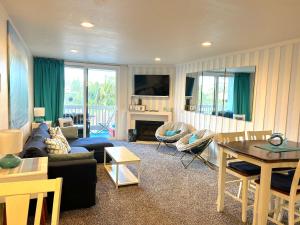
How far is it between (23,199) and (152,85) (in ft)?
19.0

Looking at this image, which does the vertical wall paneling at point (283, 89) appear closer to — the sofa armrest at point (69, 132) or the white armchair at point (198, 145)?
the white armchair at point (198, 145)

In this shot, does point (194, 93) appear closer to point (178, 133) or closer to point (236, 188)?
point (178, 133)

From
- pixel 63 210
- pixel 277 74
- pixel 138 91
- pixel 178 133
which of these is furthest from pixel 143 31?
pixel 138 91

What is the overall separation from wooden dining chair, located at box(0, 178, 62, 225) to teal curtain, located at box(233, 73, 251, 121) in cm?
368

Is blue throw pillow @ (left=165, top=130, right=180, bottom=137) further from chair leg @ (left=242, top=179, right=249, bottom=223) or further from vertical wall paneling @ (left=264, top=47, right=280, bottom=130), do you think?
chair leg @ (left=242, top=179, right=249, bottom=223)

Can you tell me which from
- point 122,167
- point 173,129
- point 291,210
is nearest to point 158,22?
point 291,210

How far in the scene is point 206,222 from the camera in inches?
103

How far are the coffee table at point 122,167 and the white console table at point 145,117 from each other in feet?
8.61

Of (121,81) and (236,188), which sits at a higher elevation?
(121,81)

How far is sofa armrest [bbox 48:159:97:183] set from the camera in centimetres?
262

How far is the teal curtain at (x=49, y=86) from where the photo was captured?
578 cm

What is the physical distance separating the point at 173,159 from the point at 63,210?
2829 millimetres

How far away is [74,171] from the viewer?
2.70 meters

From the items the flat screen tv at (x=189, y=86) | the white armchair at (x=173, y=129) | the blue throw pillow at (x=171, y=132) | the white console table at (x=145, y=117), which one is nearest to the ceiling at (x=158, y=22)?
the flat screen tv at (x=189, y=86)
